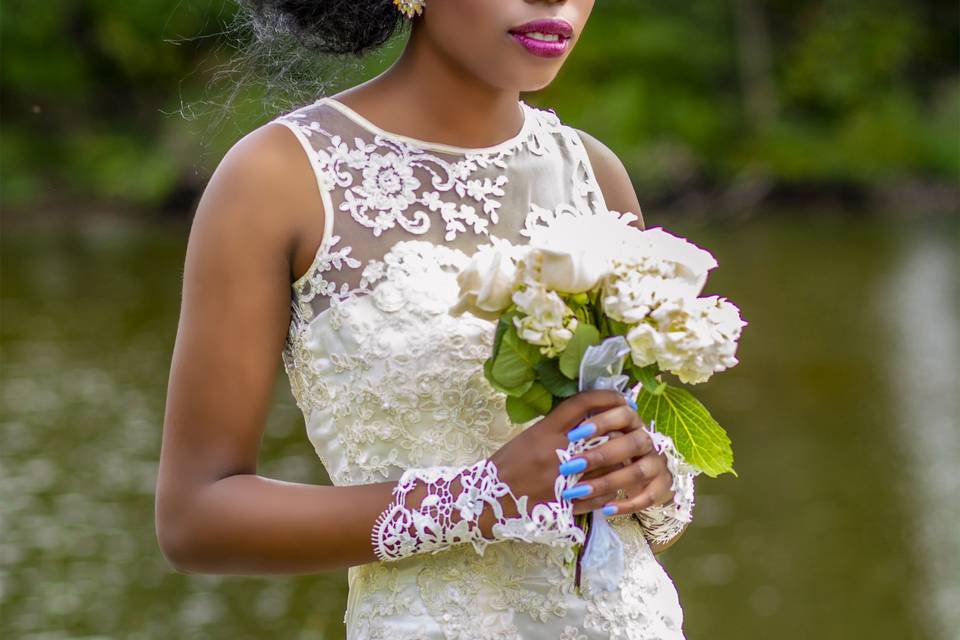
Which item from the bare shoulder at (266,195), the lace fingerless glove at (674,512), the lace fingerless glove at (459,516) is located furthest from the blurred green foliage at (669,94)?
the lace fingerless glove at (459,516)

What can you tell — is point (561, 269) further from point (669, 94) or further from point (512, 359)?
point (669, 94)

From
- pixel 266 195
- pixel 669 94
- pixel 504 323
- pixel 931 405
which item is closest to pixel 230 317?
pixel 266 195

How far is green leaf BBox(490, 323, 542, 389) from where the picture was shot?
201 centimetres

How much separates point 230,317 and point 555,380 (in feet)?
1.59

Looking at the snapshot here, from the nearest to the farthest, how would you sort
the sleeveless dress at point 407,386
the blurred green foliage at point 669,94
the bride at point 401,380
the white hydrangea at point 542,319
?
1. the white hydrangea at point 542,319
2. the bride at point 401,380
3. the sleeveless dress at point 407,386
4. the blurred green foliage at point 669,94

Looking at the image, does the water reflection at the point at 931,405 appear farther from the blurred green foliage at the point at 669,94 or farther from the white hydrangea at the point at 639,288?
the blurred green foliage at the point at 669,94

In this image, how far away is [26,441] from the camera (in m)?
11.1

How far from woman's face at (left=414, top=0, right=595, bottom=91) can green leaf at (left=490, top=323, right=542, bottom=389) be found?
17.7 inches

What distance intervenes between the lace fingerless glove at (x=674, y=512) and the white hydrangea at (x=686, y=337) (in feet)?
0.68

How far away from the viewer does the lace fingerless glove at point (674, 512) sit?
2.26m

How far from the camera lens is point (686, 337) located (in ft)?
6.56

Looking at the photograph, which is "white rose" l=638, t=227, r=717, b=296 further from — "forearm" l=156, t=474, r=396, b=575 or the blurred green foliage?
the blurred green foliage

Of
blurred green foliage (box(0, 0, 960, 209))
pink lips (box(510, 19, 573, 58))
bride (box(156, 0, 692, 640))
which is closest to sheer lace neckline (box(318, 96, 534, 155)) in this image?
bride (box(156, 0, 692, 640))

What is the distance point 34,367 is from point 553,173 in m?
12.1
